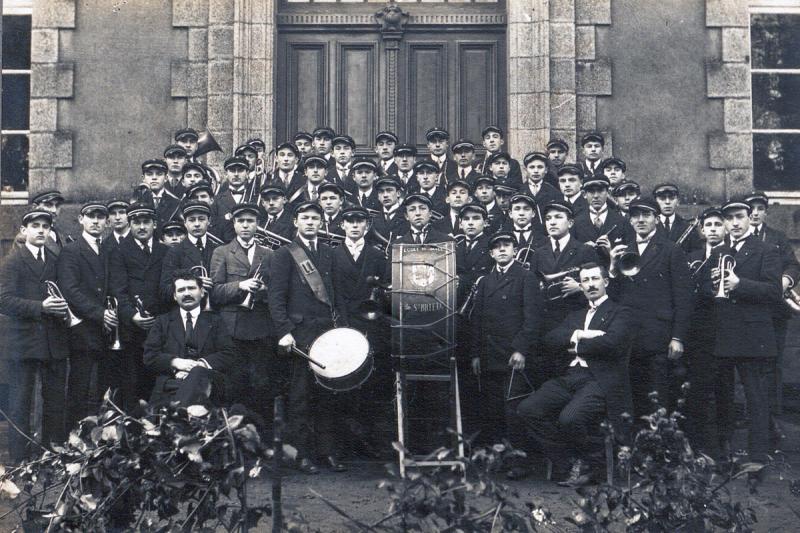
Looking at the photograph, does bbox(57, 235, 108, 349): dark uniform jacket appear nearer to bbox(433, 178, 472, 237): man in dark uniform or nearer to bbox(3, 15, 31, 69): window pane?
bbox(433, 178, 472, 237): man in dark uniform

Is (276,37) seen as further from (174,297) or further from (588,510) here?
(588,510)

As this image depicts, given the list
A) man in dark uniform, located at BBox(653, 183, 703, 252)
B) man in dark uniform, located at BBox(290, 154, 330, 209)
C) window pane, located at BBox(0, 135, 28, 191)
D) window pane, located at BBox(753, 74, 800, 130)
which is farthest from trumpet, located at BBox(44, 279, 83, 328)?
window pane, located at BBox(753, 74, 800, 130)

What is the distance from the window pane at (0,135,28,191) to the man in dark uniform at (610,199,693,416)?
709cm

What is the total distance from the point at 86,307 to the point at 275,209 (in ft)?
5.88

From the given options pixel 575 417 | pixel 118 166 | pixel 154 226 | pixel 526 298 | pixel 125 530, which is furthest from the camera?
pixel 118 166

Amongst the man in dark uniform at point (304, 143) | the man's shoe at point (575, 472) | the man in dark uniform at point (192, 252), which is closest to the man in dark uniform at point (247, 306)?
the man in dark uniform at point (192, 252)

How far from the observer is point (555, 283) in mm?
8195

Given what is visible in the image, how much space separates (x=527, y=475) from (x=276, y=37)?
21.4 ft

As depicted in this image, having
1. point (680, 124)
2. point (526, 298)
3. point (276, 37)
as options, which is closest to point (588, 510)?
point (526, 298)

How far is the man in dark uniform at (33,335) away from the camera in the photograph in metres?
8.11

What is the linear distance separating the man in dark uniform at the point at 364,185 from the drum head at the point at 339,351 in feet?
6.13

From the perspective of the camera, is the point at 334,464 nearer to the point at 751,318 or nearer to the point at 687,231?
the point at 751,318

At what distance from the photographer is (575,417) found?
754cm

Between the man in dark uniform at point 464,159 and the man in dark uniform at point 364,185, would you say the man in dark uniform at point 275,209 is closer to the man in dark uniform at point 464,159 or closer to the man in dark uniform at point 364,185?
the man in dark uniform at point 364,185
